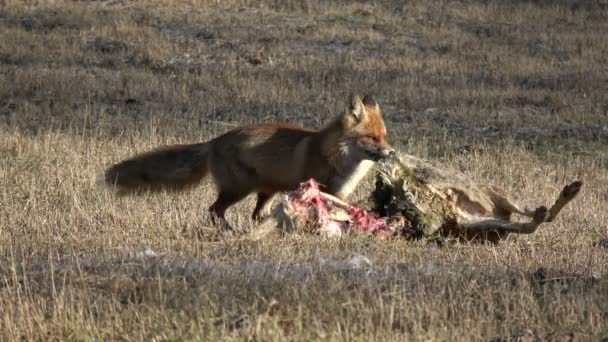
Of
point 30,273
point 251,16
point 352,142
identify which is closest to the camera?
point 30,273

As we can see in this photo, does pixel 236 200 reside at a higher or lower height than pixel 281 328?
lower

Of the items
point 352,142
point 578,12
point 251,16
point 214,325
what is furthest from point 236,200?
point 578,12

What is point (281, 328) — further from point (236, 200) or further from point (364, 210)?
point (236, 200)

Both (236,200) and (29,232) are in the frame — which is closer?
(29,232)

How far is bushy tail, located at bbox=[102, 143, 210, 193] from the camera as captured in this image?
979cm

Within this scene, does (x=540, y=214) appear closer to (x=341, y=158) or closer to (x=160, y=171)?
(x=341, y=158)

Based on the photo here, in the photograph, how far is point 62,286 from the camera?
5.98 meters

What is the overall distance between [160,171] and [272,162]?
115 cm

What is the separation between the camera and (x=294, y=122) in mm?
15781

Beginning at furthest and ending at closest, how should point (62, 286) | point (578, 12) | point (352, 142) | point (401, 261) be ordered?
point (578, 12)
point (352, 142)
point (401, 261)
point (62, 286)

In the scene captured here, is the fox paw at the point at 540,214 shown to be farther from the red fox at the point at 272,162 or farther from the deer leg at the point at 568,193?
the red fox at the point at 272,162

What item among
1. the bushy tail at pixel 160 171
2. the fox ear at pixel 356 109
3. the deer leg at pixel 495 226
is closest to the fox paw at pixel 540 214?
the deer leg at pixel 495 226

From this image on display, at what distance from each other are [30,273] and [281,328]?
1912 millimetres

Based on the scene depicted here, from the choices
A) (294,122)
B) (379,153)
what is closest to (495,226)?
(379,153)
